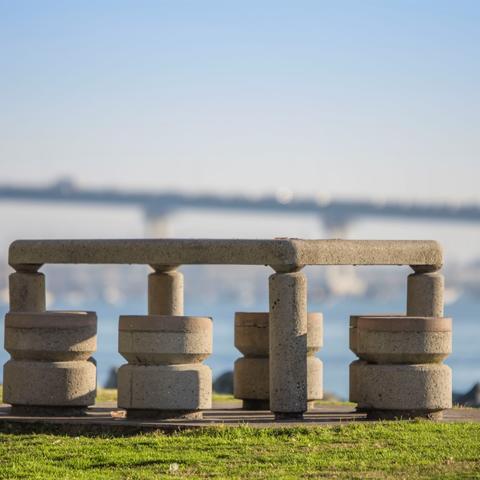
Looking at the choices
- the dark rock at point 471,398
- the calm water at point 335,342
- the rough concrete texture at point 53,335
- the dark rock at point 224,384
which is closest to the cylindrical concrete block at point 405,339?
the rough concrete texture at point 53,335

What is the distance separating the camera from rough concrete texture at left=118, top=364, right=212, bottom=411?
1119 cm

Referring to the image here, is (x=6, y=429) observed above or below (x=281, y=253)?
below

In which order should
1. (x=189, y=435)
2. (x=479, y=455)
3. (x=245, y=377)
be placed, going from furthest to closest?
(x=245, y=377) < (x=189, y=435) < (x=479, y=455)

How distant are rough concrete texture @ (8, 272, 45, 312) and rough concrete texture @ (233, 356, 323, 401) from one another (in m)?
1.67

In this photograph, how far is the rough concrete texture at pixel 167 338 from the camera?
11.1 meters

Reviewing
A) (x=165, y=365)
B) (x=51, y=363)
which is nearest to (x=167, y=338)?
(x=165, y=365)

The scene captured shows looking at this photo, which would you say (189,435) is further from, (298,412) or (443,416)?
(443,416)

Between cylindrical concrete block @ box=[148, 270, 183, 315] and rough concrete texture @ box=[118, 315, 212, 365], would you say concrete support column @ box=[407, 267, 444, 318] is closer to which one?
rough concrete texture @ box=[118, 315, 212, 365]

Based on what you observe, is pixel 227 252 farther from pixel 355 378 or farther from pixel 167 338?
pixel 355 378

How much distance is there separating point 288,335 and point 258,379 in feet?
4.50

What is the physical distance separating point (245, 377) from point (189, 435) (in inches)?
73.0

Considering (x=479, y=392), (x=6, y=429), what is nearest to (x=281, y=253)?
(x=6, y=429)

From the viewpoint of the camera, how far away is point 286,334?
11172 millimetres

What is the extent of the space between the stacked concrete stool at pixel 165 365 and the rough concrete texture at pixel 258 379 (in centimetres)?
114
